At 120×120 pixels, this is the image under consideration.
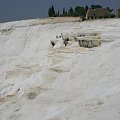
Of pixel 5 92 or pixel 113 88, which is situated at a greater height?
pixel 113 88

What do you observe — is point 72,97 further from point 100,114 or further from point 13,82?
point 13,82

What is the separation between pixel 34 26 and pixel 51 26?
11.4ft

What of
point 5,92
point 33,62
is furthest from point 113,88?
point 33,62

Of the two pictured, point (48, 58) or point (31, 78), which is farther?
point (48, 58)

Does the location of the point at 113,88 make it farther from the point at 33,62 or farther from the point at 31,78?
the point at 33,62

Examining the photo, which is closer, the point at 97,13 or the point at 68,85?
the point at 68,85

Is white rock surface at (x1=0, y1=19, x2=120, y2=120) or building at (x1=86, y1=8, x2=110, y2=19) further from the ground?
building at (x1=86, y1=8, x2=110, y2=19)

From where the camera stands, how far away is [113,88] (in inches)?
584

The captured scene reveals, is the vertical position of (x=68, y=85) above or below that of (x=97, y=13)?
below

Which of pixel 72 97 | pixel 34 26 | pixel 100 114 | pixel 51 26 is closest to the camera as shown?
pixel 100 114

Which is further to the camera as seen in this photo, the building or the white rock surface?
the building

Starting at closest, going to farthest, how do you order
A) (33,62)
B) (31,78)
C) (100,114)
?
1. (100,114)
2. (31,78)
3. (33,62)

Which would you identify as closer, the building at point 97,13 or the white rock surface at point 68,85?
the white rock surface at point 68,85

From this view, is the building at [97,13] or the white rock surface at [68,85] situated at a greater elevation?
the building at [97,13]
